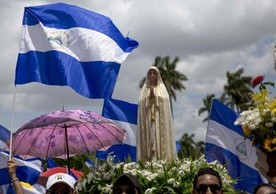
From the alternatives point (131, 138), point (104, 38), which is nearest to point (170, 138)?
point (104, 38)

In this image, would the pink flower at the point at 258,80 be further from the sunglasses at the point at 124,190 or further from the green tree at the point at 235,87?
the green tree at the point at 235,87

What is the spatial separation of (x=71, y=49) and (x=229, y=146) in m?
4.39

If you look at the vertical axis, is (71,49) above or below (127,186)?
above

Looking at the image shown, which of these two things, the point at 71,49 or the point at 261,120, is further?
A: the point at 71,49

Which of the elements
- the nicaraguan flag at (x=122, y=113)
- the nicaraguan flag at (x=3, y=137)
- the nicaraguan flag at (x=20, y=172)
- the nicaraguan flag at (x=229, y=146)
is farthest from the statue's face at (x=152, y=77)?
the nicaraguan flag at (x=122, y=113)

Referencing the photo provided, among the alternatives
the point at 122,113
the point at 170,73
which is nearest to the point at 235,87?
the point at 170,73

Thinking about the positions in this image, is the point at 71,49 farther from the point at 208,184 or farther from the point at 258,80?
Result: the point at 208,184

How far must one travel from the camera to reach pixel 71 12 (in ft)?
34.4

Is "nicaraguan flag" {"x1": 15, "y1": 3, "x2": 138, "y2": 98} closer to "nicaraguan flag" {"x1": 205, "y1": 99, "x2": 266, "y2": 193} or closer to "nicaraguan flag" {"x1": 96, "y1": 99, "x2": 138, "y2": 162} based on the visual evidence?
"nicaraguan flag" {"x1": 205, "y1": 99, "x2": 266, "y2": 193}

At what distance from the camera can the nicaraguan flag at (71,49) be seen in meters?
9.63

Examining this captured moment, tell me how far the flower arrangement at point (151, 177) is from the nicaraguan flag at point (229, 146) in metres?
5.51

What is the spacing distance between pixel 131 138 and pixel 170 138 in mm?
A: 5990

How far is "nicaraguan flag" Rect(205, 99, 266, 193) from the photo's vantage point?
→ 12242mm

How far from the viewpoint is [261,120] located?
6.57 meters
